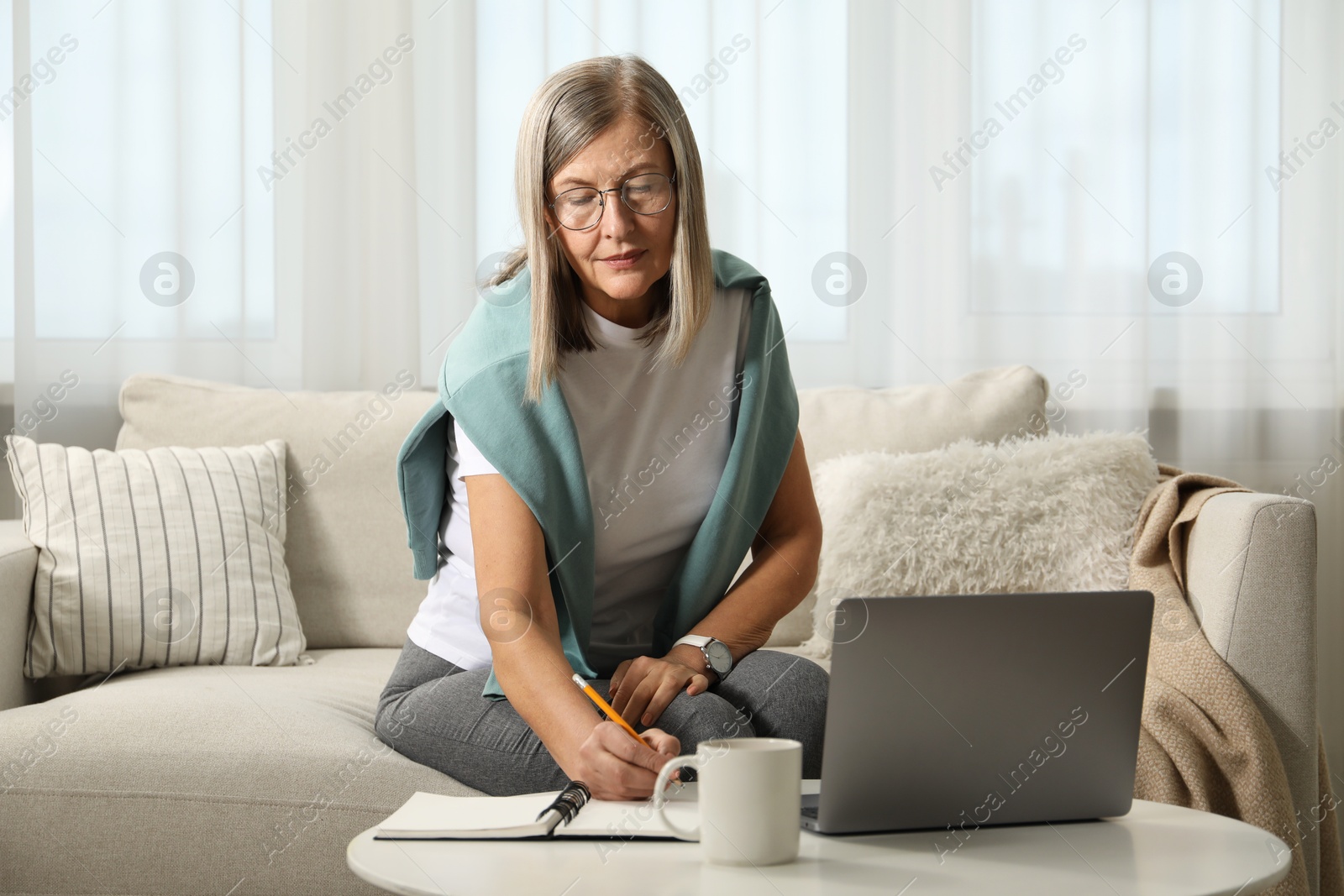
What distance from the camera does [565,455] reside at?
45.3 inches

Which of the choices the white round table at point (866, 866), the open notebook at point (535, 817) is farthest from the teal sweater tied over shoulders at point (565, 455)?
the white round table at point (866, 866)

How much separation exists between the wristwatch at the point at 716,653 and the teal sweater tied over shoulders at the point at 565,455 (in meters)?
0.06

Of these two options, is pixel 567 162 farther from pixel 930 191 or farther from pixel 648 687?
pixel 930 191

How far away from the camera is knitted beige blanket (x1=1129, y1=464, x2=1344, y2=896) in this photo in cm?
129

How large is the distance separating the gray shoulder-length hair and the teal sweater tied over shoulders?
0.04 metres

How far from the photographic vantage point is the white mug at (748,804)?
0.67 m

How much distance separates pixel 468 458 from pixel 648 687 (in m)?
0.31

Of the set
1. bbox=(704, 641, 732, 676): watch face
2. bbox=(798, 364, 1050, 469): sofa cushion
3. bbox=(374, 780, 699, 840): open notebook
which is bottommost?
bbox=(374, 780, 699, 840): open notebook

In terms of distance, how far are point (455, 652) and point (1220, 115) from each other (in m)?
1.94

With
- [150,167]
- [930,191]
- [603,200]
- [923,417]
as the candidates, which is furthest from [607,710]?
[150,167]

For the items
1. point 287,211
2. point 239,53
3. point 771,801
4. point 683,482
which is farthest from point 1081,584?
point 239,53

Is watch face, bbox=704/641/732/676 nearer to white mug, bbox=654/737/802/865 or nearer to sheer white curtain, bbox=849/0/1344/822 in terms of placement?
white mug, bbox=654/737/802/865

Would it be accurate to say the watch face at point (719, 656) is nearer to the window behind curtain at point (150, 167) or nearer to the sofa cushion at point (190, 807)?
the sofa cushion at point (190, 807)

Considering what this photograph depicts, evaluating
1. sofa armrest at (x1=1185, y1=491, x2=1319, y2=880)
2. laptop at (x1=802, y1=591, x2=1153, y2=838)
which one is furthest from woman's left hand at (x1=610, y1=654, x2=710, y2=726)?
sofa armrest at (x1=1185, y1=491, x2=1319, y2=880)
